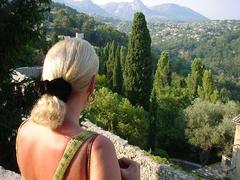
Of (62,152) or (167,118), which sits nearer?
(62,152)

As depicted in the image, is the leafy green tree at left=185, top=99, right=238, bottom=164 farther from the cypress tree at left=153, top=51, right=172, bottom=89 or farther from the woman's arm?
the woman's arm

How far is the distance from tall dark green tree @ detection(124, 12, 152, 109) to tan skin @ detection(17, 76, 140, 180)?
25.1 meters

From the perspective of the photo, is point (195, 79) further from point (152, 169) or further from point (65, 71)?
point (65, 71)

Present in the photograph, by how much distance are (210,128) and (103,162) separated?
2378 centimetres

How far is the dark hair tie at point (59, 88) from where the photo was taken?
222 cm

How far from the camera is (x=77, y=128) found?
2.22 metres

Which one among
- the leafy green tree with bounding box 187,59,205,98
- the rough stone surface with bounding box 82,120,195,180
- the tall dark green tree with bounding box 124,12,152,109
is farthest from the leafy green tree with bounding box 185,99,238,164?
the leafy green tree with bounding box 187,59,205,98

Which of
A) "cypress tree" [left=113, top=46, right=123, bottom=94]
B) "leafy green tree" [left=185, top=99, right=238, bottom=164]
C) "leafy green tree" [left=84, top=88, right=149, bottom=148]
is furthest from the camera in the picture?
"cypress tree" [left=113, top=46, right=123, bottom=94]

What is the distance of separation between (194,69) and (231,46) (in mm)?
94399

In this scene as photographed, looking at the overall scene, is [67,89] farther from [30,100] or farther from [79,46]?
[30,100]

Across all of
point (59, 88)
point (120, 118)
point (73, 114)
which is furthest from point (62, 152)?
point (120, 118)

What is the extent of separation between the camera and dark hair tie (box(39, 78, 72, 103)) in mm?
2221

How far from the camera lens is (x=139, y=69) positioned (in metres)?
27.6

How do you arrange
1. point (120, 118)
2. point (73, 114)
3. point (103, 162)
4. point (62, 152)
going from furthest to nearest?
point (120, 118), point (73, 114), point (62, 152), point (103, 162)
